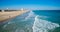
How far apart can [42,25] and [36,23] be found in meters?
0.16

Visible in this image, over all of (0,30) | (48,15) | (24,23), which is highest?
(48,15)

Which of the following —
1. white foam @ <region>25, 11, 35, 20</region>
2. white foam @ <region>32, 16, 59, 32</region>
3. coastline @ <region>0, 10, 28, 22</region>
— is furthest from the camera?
coastline @ <region>0, 10, 28, 22</region>

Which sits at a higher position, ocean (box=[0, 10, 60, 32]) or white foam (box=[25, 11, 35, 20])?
white foam (box=[25, 11, 35, 20])

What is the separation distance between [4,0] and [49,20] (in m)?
1.15

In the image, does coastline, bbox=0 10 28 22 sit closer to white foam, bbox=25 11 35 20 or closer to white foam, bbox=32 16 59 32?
white foam, bbox=25 11 35 20

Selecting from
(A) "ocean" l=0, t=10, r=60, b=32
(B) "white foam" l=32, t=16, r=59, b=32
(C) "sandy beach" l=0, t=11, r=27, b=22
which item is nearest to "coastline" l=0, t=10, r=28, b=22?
(C) "sandy beach" l=0, t=11, r=27, b=22

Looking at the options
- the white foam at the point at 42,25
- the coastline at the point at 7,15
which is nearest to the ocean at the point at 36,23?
the white foam at the point at 42,25

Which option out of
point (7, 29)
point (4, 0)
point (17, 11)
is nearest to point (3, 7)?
point (4, 0)

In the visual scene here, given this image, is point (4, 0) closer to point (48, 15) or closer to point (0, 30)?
point (0, 30)

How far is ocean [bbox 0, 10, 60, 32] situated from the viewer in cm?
227

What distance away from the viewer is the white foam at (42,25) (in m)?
2.26

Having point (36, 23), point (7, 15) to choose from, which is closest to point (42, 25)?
point (36, 23)

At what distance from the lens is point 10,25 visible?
2.40 metres

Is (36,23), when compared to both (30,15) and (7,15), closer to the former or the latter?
(30,15)
